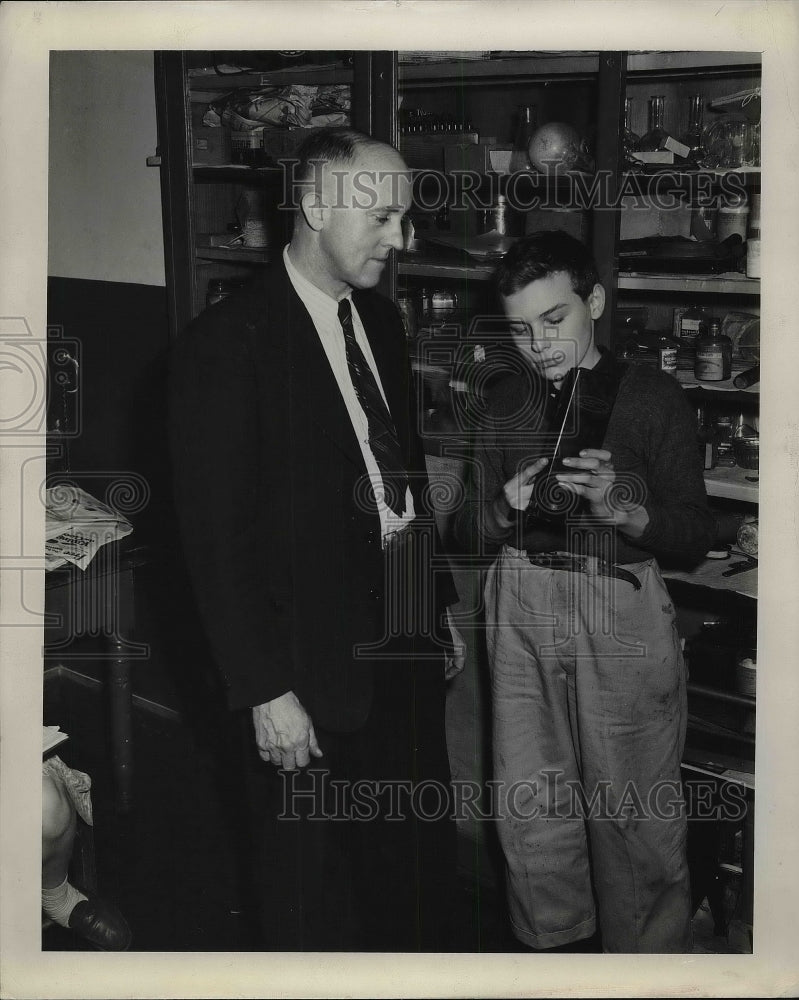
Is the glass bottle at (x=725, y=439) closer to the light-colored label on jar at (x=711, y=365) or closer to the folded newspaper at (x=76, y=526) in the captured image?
the light-colored label on jar at (x=711, y=365)

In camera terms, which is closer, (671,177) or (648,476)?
(648,476)

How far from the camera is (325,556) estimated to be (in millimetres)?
1456

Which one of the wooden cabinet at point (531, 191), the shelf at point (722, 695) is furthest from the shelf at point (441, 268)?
the shelf at point (722, 695)

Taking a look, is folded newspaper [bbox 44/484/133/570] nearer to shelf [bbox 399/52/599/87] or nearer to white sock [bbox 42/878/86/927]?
white sock [bbox 42/878/86/927]

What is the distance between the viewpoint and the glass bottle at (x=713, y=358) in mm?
1711

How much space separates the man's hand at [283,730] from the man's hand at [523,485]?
1.49 ft

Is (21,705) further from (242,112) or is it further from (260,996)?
(242,112)

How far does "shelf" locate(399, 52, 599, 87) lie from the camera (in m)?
1.65

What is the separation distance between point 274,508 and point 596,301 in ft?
2.06

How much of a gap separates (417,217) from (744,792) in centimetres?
128

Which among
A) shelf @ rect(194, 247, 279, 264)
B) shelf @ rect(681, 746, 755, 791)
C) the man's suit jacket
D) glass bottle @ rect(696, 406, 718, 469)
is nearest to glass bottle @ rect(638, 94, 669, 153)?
glass bottle @ rect(696, 406, 718, 469)

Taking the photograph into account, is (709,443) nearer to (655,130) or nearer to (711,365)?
(711,365)

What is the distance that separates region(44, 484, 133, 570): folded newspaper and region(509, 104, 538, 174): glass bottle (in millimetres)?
1189

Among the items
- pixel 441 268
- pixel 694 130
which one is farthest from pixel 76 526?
pixel 694 130
